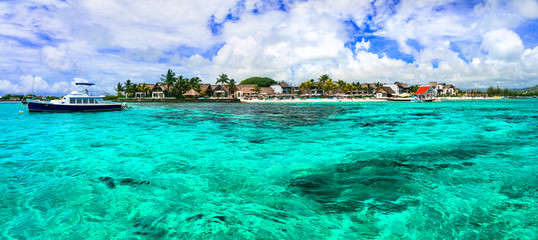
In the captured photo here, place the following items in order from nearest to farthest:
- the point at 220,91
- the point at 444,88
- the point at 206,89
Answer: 1. the point at 206,89
2. the point at 220,91
3. the point at 444,88

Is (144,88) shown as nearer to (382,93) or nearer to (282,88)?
(282,88)

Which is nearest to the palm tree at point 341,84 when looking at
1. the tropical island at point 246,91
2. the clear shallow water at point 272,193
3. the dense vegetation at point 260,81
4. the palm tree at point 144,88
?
the tropical island at point 246,91

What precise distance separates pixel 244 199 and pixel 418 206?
11.3 ft

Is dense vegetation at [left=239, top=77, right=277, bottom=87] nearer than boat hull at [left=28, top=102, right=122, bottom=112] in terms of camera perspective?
No

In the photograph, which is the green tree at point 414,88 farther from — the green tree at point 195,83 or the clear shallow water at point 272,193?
the clear shallow water at point 272,193

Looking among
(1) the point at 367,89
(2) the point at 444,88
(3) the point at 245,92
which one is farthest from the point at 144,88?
(2) the point at 444,88

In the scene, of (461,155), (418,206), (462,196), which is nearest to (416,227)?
(418,206)

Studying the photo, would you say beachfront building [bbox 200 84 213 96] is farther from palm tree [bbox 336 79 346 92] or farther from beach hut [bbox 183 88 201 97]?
palm tree [bbox 336 79 346 92]

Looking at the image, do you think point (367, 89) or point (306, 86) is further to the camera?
point (367, 89)

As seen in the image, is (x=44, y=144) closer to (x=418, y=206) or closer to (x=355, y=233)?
(x=355, y=233)

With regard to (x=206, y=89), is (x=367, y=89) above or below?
above

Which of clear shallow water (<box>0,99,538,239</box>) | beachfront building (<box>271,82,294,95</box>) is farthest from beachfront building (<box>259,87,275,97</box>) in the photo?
clear shallow water (<box>0,99,538,239</box>)

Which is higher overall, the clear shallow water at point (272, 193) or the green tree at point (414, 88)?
the green tree at point (414, 88)

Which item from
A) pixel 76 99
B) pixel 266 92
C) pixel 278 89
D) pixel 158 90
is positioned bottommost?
pixel 76 99
